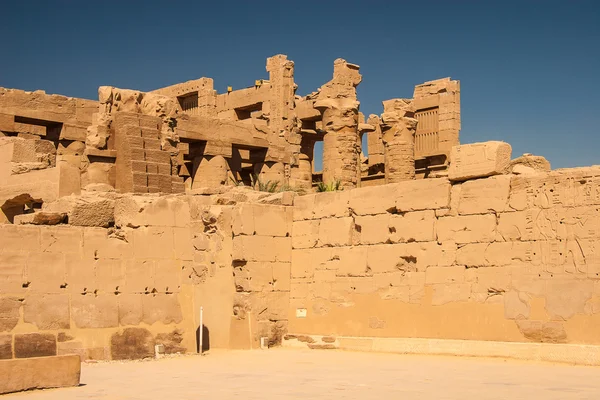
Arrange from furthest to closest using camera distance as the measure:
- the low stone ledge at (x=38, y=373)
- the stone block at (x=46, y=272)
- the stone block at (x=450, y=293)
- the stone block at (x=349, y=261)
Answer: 1. the stone block at (x=349, y=261)
2. the stone block at (x=450, y=293)
3. the stone block at (x=46, y=272)
4. the low stone ledge at (x=38, y=373)

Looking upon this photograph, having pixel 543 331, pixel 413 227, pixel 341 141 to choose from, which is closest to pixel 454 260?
pixel 413 227

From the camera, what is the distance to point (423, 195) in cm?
1248

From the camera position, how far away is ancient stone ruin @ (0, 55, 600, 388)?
11086 millimetres

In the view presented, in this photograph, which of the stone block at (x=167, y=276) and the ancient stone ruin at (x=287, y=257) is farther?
the stone block at (x=167, y=276)

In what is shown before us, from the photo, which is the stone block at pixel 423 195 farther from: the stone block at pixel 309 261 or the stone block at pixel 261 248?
the stone block at pixel 261 248

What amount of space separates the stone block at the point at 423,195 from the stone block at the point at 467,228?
0.85 feet

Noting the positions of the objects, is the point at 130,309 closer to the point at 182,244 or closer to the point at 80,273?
the point at 80,273

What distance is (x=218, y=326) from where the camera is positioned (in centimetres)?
1350

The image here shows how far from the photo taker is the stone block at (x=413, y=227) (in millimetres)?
12360

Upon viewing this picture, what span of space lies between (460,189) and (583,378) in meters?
3.69

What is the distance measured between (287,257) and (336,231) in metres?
0.96

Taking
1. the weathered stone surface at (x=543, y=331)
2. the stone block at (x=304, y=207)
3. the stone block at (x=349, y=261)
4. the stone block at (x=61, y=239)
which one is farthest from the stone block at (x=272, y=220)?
the weathered stone surface at (x=543, y=331)

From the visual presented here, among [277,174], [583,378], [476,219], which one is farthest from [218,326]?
[277,174]

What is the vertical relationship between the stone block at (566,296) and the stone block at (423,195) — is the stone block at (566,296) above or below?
below
